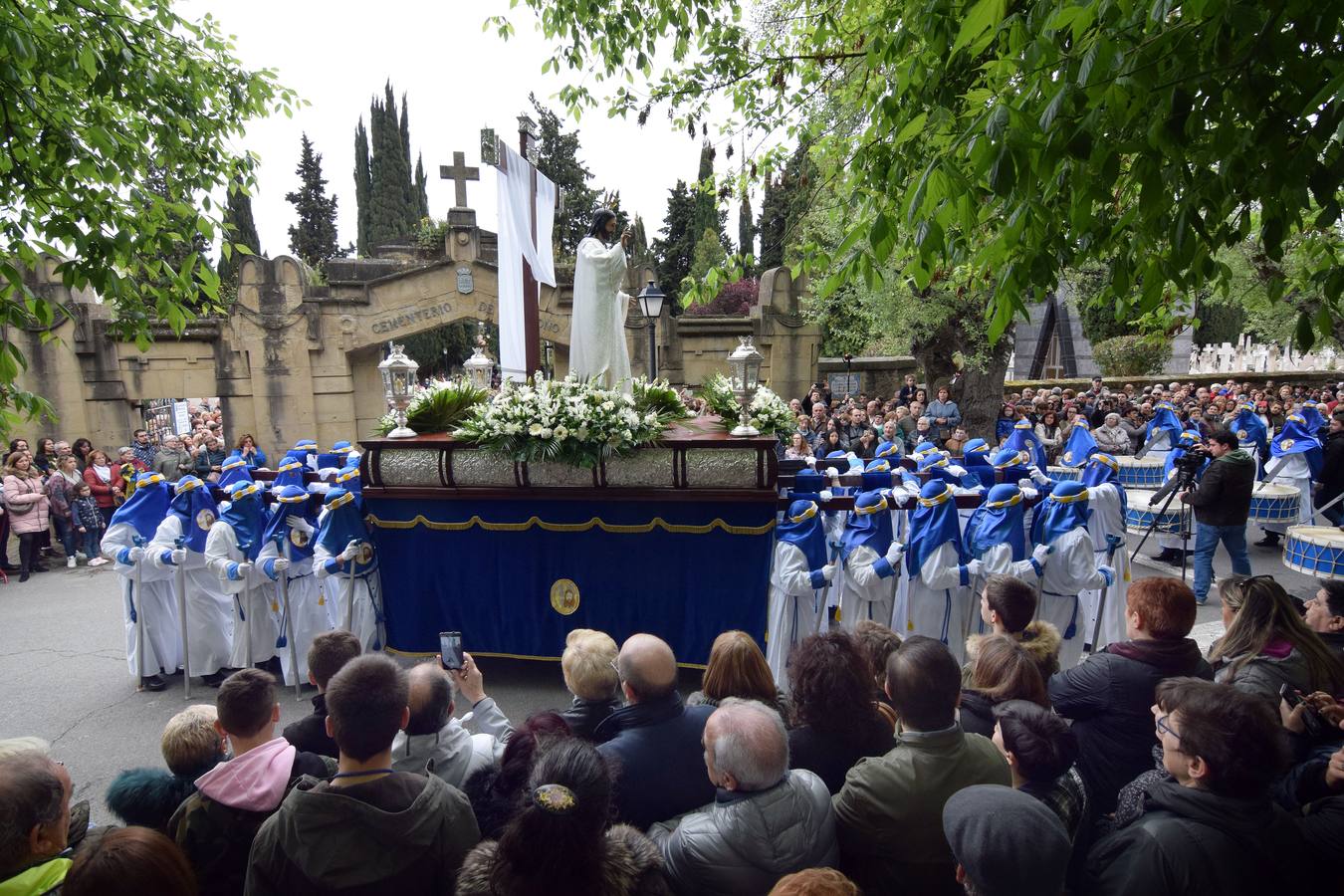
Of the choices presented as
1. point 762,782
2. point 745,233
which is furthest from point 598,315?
point 745,233

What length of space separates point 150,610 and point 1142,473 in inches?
503

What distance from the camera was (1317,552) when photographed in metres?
6.73

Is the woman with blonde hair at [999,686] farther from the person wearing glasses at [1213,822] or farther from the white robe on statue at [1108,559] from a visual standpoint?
the white robe on statue at [1108,559]

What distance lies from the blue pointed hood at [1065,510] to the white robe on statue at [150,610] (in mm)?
7317

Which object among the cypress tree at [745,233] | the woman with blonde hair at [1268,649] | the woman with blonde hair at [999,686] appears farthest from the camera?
the cypress tree at [745,233]

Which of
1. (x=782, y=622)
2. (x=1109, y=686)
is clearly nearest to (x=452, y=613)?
(x=782, y=622)

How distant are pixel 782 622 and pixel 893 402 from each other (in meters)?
11.1

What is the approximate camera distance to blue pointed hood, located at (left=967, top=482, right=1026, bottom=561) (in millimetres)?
5758

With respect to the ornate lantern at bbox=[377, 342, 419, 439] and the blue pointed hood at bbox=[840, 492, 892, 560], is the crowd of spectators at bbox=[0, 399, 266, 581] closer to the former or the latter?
the ornate lantern at bbox=[377, 342, 419, 439]

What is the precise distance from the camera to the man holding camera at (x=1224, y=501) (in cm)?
772

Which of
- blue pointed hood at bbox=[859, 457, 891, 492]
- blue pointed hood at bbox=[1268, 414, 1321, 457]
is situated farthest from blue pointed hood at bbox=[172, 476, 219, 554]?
blue pointed hood at bbox=[1268, 414, 1321, 457]

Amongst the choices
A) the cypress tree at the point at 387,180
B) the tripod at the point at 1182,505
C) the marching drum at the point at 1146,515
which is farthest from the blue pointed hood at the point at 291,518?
the cypress tree at the point at 387,180

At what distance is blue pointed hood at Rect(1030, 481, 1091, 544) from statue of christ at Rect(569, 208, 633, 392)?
12.1ft

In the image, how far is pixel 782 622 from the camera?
237 inches
